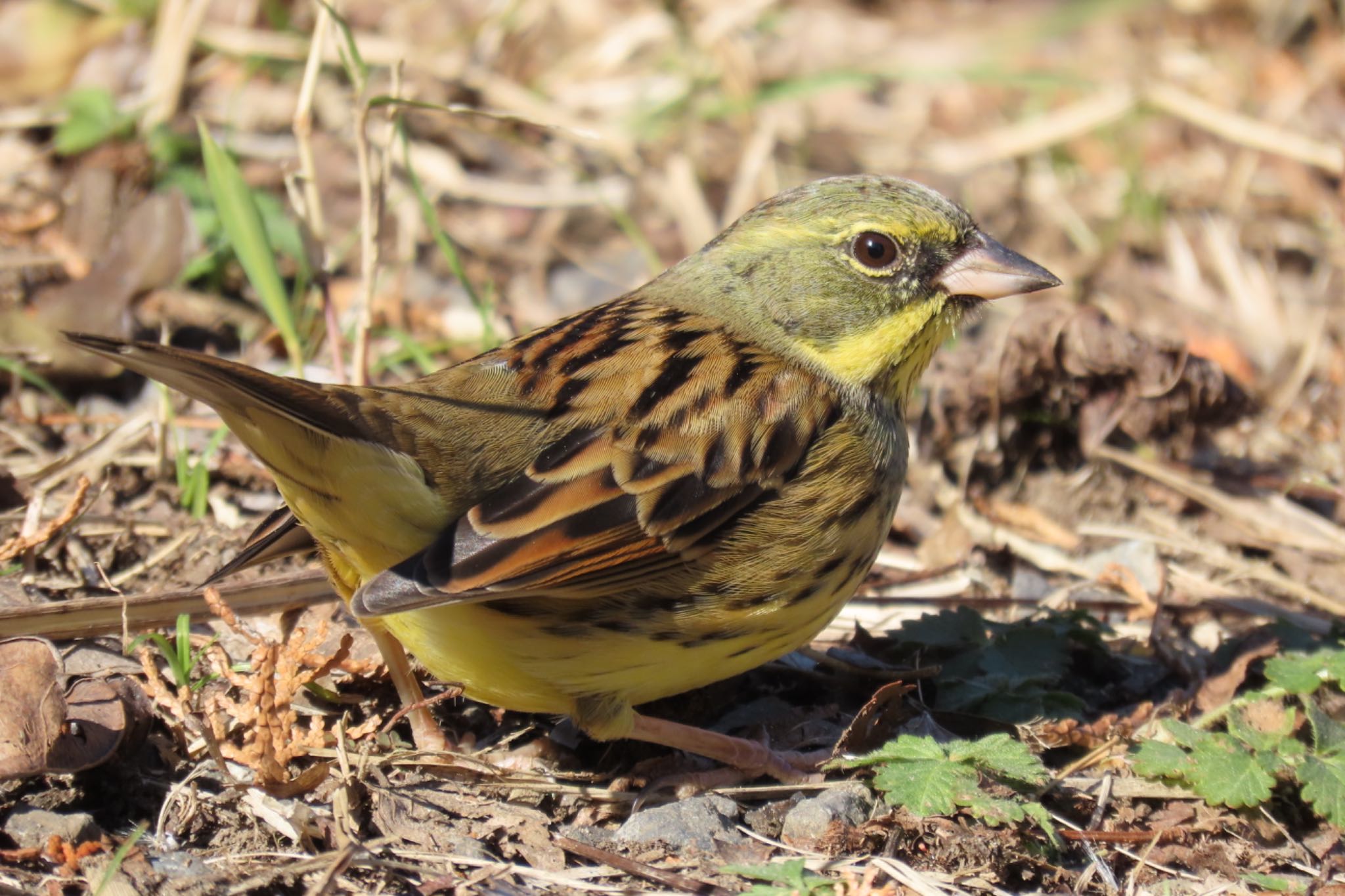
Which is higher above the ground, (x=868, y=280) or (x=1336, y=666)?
(x=868, y=280)

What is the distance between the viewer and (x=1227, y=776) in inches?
151

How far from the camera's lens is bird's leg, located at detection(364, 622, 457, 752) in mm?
4016

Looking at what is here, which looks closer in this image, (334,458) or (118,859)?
(118,859)

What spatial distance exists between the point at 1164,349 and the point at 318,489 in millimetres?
3414

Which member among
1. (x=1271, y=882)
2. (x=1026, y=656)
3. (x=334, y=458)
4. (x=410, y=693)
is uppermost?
(x=334, y=458)

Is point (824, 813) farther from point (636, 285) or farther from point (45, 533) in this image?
point (636, 285)

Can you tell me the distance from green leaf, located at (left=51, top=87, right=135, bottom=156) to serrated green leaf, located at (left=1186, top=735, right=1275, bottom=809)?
517 centimetres

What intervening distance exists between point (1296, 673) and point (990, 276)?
1.45 meters

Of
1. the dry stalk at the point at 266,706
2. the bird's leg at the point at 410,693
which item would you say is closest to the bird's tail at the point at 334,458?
the dry stalk at the point at 266,706

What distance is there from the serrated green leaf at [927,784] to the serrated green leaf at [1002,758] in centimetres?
4

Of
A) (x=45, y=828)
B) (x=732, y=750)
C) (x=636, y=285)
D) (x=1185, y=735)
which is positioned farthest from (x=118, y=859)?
(x=636, y=285)

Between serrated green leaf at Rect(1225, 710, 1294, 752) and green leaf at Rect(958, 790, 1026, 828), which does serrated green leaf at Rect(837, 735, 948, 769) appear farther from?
serrated green leaf at Rect(1225, 710, 1294, 752)

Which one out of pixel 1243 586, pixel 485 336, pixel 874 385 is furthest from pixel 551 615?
pixel 1243 586

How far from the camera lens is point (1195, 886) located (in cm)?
375
